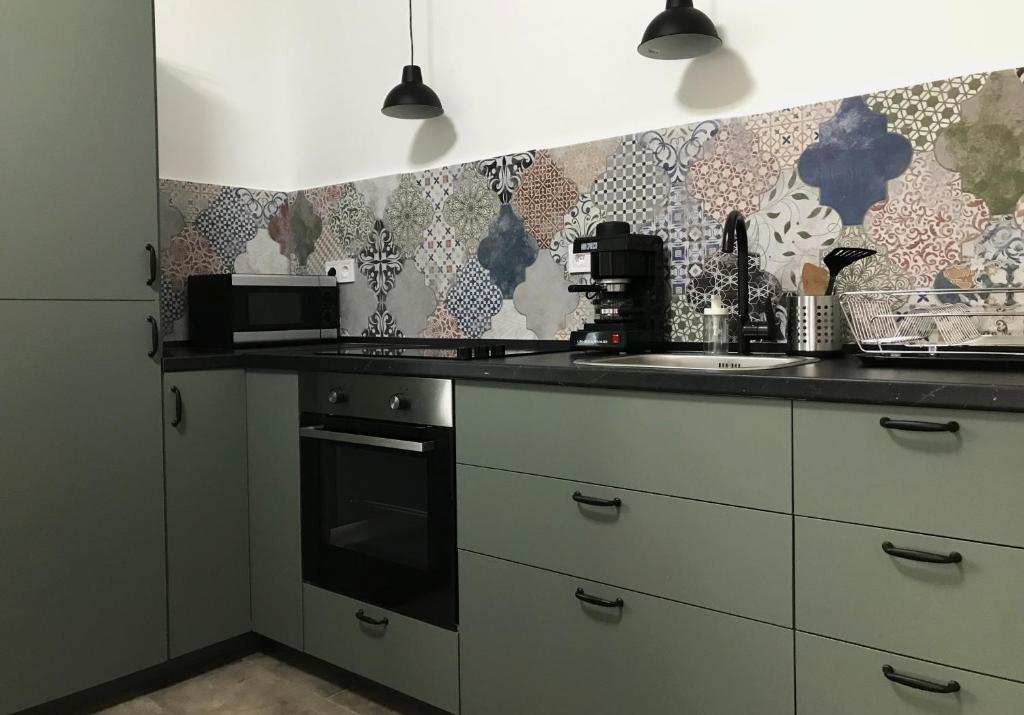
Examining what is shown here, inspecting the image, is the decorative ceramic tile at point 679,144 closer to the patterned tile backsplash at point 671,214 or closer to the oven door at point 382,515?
the patterned tile backsplash at point 671,214

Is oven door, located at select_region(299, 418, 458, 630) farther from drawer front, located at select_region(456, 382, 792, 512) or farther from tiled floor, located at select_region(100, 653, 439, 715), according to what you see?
tiled floor, located at select_region(100, 653, 439, 715)

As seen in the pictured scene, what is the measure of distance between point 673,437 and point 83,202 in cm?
167

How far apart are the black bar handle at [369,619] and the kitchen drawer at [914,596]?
114 cm

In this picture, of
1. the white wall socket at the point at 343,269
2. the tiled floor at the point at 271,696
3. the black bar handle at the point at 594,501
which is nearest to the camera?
the black bar handle at the point at 594,501

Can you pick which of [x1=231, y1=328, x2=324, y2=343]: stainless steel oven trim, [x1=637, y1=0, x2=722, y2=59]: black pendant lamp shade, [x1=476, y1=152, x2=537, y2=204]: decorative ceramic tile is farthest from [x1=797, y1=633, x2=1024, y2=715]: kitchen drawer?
[x1=231, y1=328, x2=324, y2=343]: stainless steel oven trim

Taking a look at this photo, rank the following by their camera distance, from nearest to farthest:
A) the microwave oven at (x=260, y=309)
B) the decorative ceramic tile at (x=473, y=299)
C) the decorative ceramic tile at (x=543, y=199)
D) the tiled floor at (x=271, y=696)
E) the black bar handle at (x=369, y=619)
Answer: the black bar handle at (x=369, y=619)
the tiled floor at (x=271, y=696)
the decorative ceramic tile at (x=543, y=199)
the decorative ceramic tile at (x=473, y=299)
the microwave oven at (x=260, y=309)

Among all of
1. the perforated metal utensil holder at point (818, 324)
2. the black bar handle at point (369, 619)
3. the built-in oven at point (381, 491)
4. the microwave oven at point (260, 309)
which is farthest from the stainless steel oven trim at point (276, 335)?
the perforated metal utensil holder at point (818, 324)

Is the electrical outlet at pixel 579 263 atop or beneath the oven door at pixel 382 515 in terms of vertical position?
atop

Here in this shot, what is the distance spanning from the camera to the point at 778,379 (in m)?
1.51

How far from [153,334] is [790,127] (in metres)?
1.80

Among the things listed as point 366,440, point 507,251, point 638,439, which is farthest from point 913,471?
point 507,251

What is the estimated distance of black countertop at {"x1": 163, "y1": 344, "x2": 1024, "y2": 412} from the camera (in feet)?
4.33

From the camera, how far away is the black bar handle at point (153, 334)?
7.79ft

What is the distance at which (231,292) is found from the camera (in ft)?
9.43
